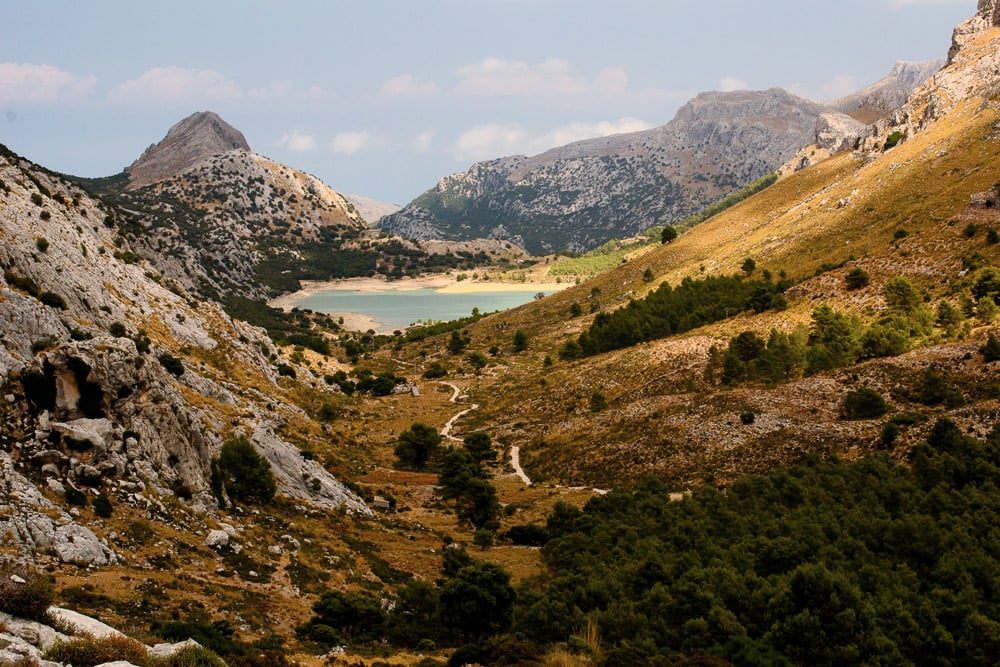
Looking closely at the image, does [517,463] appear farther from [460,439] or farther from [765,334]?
[765,334]

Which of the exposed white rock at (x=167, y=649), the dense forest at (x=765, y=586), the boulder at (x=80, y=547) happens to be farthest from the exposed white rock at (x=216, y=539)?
the exposed white rock at (x=167, y=649)

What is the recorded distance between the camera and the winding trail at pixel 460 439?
254 feet

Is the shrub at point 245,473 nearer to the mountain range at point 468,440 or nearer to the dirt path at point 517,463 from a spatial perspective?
the mountain range at point 468,440

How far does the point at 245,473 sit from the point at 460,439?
165 ft

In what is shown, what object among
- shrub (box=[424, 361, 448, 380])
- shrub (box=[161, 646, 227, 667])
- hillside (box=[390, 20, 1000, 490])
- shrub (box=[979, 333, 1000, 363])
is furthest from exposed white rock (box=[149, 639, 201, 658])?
shrub (box=[424, 361, 448, 380])

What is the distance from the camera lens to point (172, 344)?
73.2 m

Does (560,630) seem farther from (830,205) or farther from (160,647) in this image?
Result: (830,205)

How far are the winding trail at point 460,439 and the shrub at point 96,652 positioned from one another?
57.6m

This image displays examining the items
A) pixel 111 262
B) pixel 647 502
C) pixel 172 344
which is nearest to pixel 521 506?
pixel 647 502

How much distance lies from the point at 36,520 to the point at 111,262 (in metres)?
62.8

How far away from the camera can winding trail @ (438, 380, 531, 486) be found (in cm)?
7731

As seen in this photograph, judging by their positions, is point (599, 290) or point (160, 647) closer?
point (160, 647)

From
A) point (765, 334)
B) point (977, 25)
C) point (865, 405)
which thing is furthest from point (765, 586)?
point (977, 25)

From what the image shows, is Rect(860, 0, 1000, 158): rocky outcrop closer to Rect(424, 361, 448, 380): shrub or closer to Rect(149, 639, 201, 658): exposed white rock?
Rect(424, 361, 448, 380): shrub
